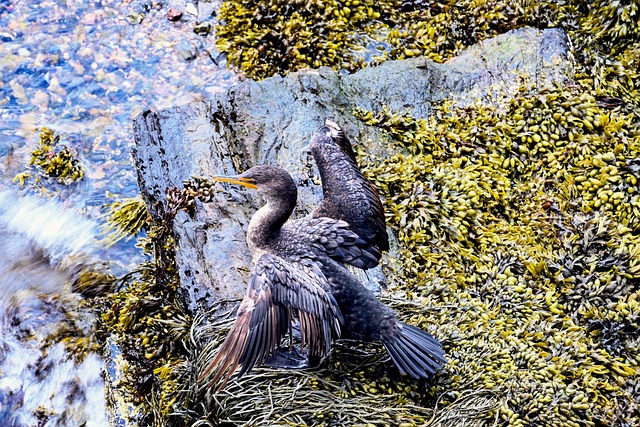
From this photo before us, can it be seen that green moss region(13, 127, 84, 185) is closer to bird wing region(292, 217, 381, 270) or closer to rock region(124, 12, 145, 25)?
rock region(124, 12, 145, 25)

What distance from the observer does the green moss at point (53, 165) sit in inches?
→ 249

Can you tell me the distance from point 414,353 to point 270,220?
1192mm

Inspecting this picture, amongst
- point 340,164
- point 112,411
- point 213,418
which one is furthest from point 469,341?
point 112,411

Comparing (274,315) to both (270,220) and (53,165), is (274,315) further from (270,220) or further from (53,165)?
(53,165)

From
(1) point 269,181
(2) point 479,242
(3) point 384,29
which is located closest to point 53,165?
(1) point 269,181

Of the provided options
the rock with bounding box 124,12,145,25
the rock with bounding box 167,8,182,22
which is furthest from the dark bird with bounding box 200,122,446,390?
the rock with bounding box 124,12,145,25

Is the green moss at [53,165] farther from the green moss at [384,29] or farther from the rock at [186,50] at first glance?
the green moss at [384,29]

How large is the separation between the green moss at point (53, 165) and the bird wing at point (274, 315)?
10.3ft

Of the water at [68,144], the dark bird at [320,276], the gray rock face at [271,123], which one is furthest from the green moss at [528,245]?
the water at [68,144]

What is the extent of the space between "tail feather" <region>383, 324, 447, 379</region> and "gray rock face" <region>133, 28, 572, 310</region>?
1215mm

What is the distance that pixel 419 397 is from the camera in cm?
434

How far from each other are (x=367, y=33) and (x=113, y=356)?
3742 millimetres

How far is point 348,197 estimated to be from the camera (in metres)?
4.54

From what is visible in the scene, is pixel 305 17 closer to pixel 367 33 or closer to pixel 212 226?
pixel 367 33
